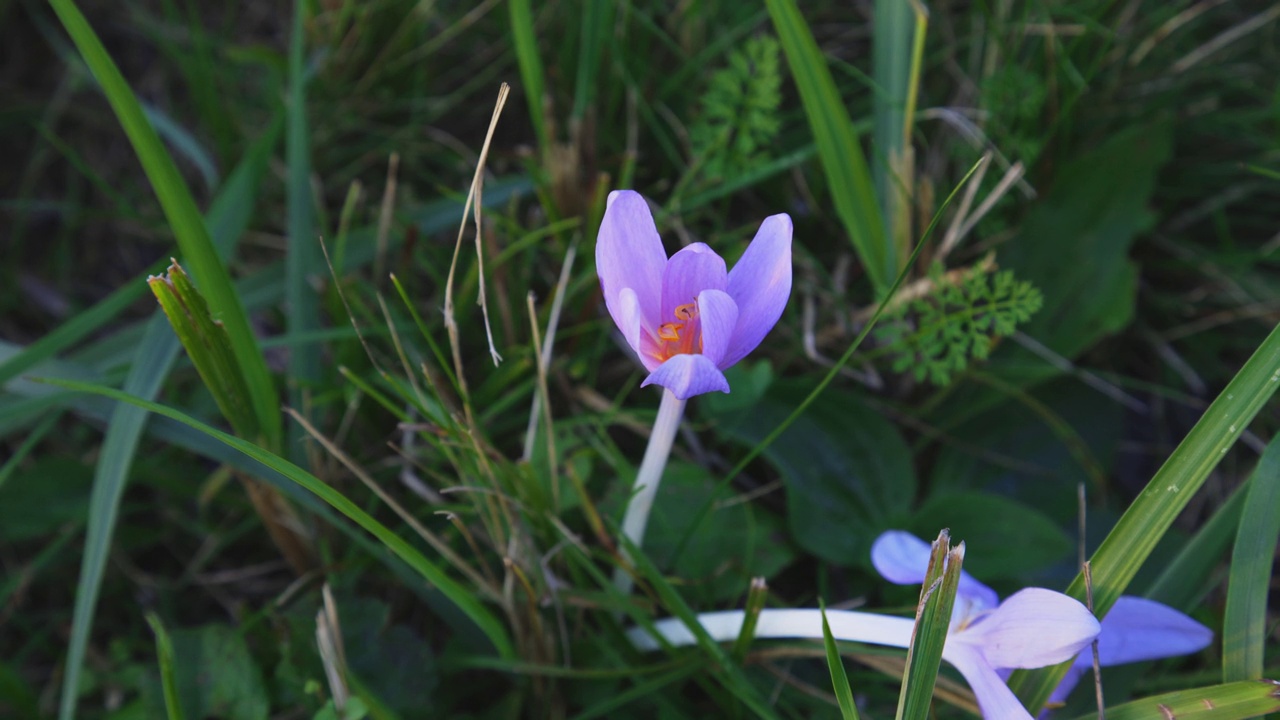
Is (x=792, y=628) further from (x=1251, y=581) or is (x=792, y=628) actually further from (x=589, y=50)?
(x=589, y=50)

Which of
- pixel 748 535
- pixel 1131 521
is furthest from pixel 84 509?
pixel 1131 521

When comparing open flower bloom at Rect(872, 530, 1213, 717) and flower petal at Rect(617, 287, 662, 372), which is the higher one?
flower petal at Rect(617, 287, 662, 372)

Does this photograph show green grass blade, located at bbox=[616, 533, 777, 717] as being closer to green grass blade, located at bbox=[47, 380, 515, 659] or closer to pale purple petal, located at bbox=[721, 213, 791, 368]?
green grass blade, located at bbox=[47, 380, 515, 659]

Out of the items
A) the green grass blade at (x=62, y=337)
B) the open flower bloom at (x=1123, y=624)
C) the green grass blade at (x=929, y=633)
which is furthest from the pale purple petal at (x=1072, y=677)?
the green grass blade at (x=62, y=337)

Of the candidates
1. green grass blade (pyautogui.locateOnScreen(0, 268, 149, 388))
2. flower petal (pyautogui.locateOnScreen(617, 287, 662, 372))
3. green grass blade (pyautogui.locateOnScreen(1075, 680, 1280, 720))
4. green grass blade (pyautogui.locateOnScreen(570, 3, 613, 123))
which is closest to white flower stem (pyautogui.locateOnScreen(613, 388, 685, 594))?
flower petal (pyautogui.locateOnScreen(617, 287, 662, 372))

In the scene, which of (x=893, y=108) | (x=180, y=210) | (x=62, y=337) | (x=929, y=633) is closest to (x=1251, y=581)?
(x=929, y=633)

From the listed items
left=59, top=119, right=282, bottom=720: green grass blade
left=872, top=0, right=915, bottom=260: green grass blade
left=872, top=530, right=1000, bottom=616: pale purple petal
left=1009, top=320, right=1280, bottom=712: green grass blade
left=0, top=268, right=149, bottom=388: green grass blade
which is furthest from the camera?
left=872, top=0, right=915, bottom=260: green grass blade

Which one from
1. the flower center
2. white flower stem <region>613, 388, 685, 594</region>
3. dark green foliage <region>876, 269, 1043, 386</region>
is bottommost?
white flower stem <region>613, 388, 685, 594</region>
